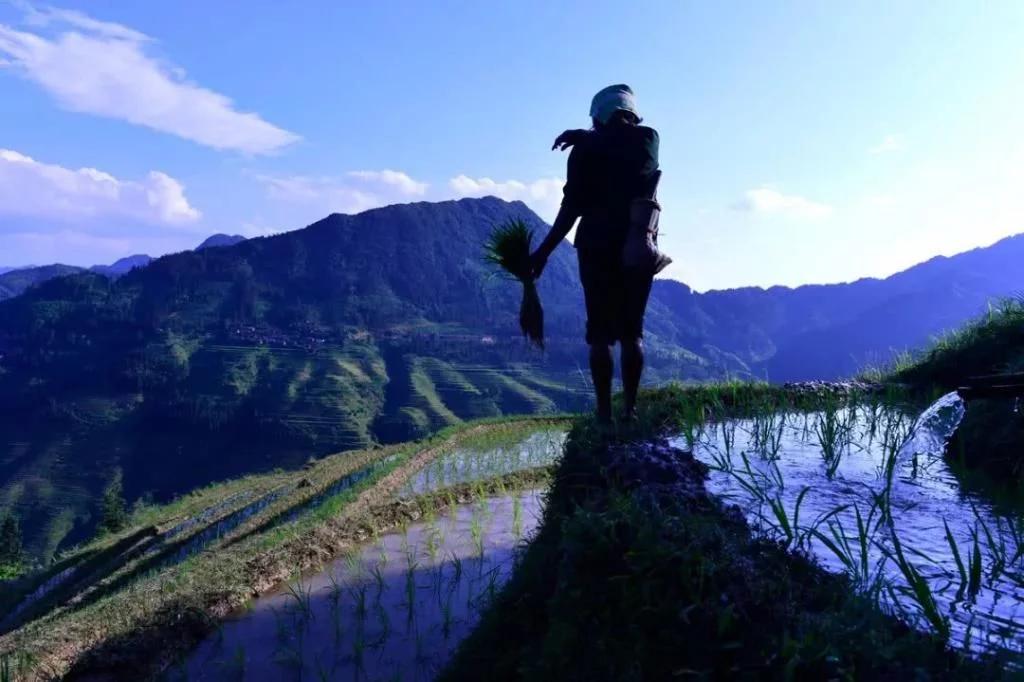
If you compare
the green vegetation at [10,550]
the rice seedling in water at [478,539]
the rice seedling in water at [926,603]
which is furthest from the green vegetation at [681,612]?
the green vegetation at [10,550]

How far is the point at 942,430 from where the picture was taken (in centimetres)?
520

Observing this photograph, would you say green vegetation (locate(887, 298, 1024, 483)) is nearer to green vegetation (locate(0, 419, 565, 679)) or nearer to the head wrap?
the head wrap

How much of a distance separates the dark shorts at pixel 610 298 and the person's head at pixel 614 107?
40.4 inches

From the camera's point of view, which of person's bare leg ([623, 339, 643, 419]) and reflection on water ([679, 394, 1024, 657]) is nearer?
reflection on water ([679, 394, 1024, 657])

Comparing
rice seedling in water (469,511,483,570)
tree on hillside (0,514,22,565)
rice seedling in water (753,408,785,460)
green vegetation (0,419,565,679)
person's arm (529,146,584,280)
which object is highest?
person's arm (529,146,584,280)

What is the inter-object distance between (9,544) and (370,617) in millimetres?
54362

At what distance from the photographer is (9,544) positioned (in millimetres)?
47125

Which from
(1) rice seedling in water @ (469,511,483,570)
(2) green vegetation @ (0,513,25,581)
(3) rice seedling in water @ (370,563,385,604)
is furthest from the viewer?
(2) green vegetation @ (0,513,25,581)

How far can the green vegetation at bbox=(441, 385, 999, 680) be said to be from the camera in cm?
193

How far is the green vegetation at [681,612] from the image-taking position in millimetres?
1933

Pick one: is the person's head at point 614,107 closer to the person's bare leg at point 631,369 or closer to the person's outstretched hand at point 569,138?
the person's outstretched hand at point 569,138

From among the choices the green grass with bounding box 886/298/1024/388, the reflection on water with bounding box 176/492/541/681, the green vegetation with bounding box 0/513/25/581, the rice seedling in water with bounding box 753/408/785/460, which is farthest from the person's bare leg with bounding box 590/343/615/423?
the green vegetation with bounding box 0/513/25/581

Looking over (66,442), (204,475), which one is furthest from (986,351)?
(66,442)

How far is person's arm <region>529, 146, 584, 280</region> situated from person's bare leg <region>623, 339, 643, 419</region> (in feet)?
3.09
